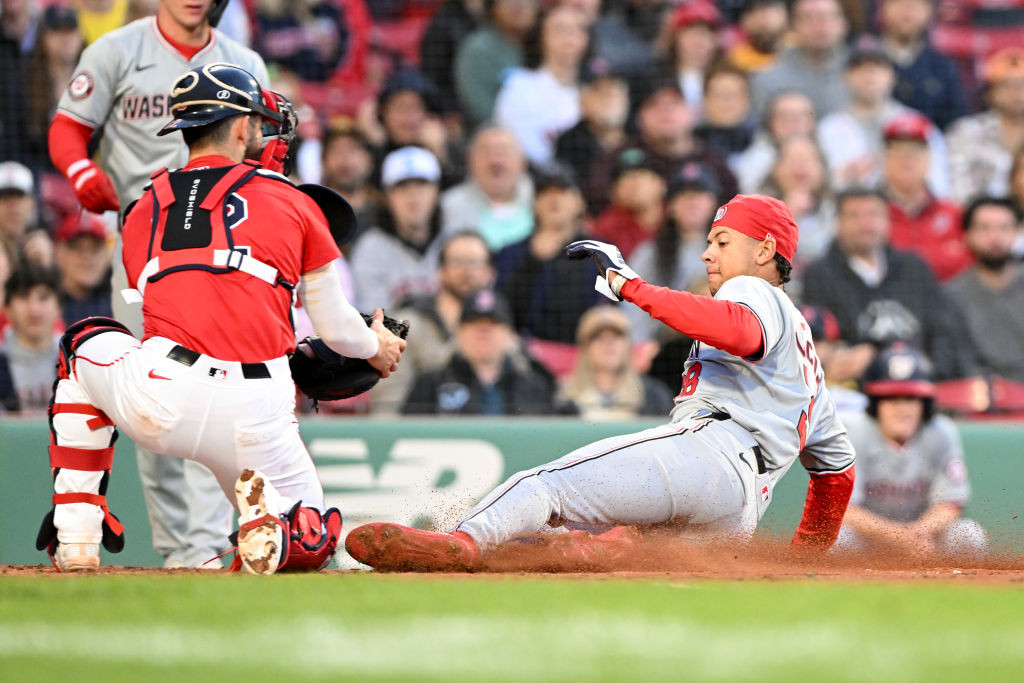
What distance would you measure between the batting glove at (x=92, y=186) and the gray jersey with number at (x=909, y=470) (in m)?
4.01

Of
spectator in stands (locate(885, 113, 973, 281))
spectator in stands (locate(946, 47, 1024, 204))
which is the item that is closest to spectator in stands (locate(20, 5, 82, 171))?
spectator in stands (locate(885, 113, 973, 281))

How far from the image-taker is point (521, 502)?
14.0 ft

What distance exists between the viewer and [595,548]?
4578 millimetres

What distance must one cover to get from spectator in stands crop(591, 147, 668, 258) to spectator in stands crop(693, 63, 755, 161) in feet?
2.15

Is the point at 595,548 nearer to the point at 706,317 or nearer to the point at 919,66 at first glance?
the point at 706,317

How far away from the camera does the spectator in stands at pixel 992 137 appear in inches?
365

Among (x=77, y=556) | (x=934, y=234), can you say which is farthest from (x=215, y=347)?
(x=934, y=234)

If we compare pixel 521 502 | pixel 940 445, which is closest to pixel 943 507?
pixel 940 445

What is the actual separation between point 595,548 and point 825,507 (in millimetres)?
1003

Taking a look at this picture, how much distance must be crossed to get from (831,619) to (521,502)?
1328 millimetres

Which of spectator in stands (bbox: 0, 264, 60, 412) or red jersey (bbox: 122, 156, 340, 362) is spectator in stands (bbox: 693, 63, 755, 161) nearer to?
spectator in stands (bbox: 0, 264, 60, 412)

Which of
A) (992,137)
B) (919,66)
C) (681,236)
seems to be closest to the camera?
(681,236)

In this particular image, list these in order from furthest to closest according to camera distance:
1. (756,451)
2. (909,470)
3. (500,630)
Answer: (909,470) < (756,451) < (500,630)

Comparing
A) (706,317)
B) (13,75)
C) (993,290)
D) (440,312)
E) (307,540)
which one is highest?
(13,75)
